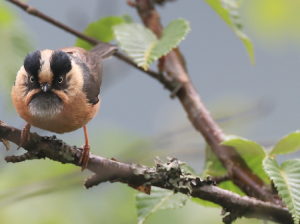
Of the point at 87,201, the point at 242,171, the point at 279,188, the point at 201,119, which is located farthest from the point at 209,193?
the point at 87,201

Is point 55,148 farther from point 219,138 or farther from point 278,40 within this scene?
point 278,40

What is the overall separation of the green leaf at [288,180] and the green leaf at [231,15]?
72 cm

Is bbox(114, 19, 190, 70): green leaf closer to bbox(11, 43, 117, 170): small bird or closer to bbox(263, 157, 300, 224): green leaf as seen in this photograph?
bbox(11, 43, 117, 170): small bird

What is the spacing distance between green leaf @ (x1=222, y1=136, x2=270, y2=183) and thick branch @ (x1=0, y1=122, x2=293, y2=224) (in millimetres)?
252

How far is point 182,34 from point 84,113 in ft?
2.30

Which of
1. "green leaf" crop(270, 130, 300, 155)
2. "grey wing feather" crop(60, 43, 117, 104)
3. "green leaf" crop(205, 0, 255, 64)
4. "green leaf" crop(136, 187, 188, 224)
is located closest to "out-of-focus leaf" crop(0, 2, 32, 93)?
"grey wing feather" crop(60, 43, 117, 104)

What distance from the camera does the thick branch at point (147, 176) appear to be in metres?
1.24

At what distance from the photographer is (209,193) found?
1368mm

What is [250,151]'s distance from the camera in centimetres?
166

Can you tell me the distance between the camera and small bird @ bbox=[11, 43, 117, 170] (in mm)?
1758

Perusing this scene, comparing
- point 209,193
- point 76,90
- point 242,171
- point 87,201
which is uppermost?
point 76,90

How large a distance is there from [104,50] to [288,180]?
149 cm

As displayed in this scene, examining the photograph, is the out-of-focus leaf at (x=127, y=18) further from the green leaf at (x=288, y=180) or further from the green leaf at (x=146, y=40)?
the green leaf at (x=288, y=180)

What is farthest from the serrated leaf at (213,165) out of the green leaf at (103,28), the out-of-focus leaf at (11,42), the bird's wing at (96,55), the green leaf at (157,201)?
the out-of-focus leaf at (11,42)
